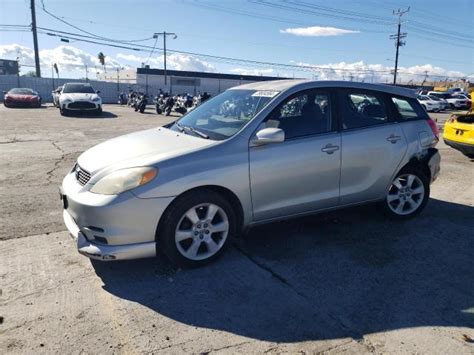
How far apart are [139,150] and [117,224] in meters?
0.81

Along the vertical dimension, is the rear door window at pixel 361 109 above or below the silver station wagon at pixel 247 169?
above

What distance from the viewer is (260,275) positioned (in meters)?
3.66

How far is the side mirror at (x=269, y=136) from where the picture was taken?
3.78 m

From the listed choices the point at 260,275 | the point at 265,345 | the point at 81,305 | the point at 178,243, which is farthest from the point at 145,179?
the point at 265,345

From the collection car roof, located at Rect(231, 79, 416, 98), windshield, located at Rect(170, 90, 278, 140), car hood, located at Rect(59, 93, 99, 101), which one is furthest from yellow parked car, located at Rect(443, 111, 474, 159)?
car hood, located at Rect(59, 93, 99, 101)

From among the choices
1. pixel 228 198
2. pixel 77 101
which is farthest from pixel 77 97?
pixel 228 198

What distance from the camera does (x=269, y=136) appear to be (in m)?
3.78

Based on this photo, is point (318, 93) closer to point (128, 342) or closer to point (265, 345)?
point (265, 345)

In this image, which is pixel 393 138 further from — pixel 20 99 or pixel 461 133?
pixel 20 99

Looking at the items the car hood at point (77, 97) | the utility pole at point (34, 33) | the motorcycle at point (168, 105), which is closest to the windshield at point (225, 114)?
the car hood at point (77, 97)

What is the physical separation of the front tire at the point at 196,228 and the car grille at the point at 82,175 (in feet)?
2.64

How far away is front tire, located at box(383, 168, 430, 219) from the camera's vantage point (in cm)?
498

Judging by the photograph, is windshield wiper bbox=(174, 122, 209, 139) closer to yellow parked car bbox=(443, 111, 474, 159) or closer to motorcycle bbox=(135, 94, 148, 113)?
yellow parked car bbox=(443, 111, 474, 159)

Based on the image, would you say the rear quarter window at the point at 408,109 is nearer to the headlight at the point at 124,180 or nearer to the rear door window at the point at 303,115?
the rear door window at the point at 303,115
